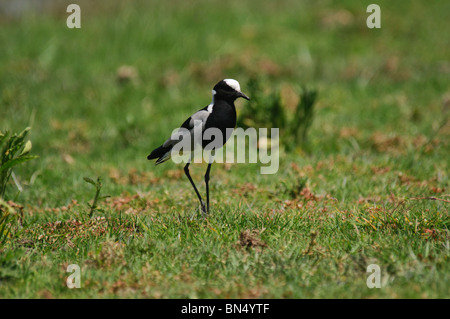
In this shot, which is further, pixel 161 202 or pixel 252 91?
pixel 252 91

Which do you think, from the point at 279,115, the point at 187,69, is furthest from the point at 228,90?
the point at 187,69

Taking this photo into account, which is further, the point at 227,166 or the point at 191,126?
the point at 227,166

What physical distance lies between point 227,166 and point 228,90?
2.30m

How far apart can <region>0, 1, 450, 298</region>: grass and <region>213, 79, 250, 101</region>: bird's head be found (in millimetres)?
1078

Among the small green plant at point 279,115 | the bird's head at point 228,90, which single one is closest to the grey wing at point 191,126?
the bird's head at point 228,90

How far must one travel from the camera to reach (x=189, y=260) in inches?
155

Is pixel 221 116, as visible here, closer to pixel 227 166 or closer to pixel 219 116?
pixel 219 116

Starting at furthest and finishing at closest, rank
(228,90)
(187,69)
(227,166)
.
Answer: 1. (187,69)
2. (227,166)
3. (228,90)

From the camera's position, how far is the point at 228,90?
4.59 m

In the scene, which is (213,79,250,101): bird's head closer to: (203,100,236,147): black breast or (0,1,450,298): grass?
(203,100,236,147): black breast
